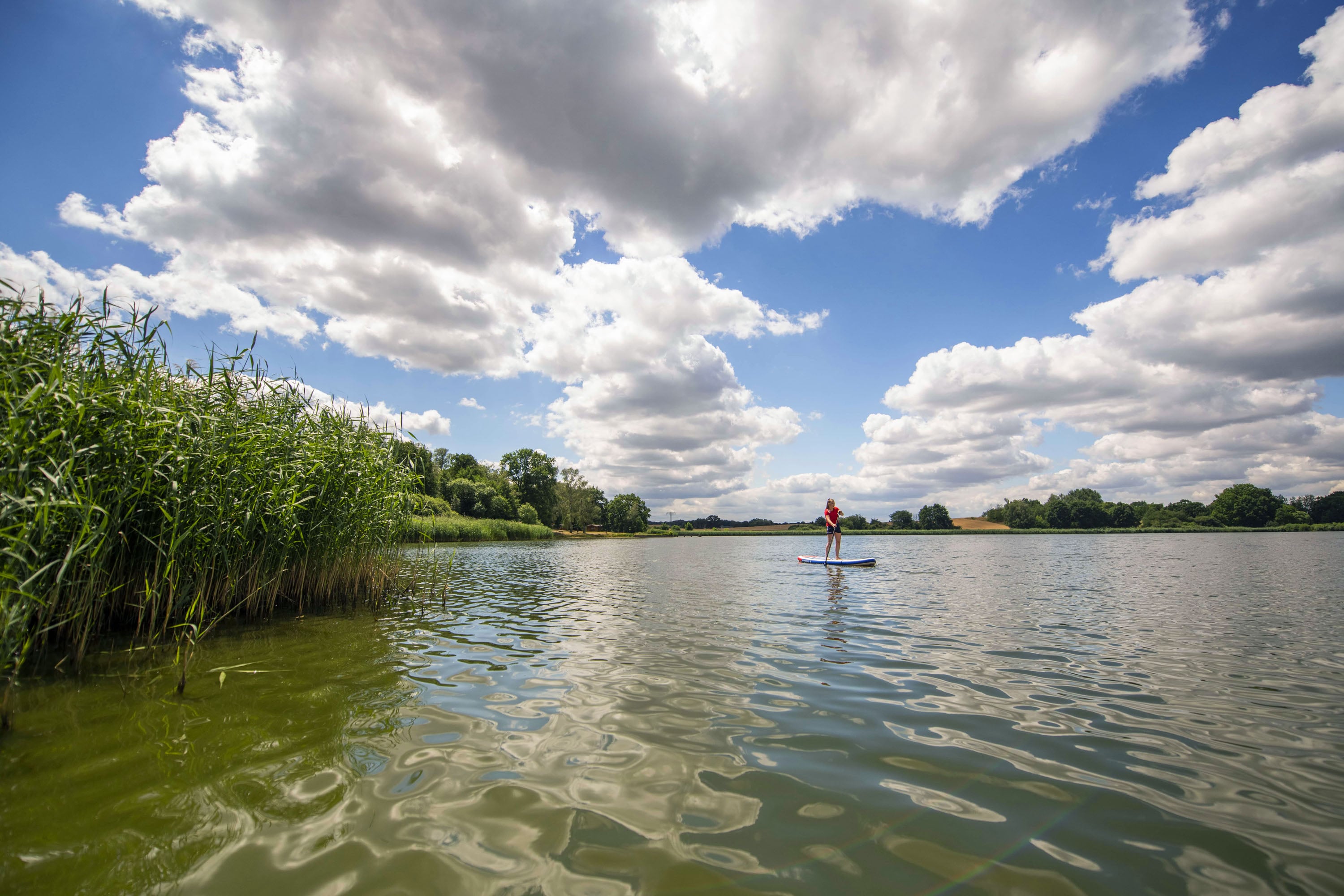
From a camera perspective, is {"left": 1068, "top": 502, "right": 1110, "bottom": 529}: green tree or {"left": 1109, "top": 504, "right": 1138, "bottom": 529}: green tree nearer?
{"left": 1109, "top": 504, "right": 1138, "bottom": 529}: green tree

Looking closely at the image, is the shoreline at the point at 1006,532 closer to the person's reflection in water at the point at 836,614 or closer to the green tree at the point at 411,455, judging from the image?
the person's reflection in water at the point at 836,614

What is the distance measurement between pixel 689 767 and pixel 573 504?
3965 inches

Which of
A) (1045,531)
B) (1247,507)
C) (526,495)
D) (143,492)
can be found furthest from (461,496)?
(1247,507)

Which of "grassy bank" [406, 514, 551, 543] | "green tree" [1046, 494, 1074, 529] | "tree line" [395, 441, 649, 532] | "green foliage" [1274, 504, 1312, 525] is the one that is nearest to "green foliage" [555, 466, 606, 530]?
"tree line" [395, 441, 649, 532]

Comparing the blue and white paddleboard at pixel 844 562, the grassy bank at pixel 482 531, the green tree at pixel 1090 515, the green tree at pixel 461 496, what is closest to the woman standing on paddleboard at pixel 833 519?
the blue and white paddleboard at pixel 844 562


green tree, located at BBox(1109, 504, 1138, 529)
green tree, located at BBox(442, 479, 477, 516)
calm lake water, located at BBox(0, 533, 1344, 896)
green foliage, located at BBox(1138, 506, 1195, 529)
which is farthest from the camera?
green tree, located at BBox(1109, 504, 1138, 529)

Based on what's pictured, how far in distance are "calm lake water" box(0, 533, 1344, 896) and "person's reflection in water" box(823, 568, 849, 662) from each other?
0.51 ft

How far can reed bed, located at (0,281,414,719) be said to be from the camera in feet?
15.2

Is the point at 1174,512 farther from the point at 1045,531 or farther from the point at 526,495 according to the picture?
the point at 526,495

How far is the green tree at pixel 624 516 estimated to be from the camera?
417 feet

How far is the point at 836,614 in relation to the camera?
10.7 metres

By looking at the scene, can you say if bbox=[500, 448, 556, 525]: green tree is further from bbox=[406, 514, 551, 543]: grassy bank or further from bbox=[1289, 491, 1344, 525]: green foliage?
bbox=[1289, 491, 1344, 525]: green foliage

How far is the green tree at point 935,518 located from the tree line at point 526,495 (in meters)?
66.3

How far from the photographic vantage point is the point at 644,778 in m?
3.67
